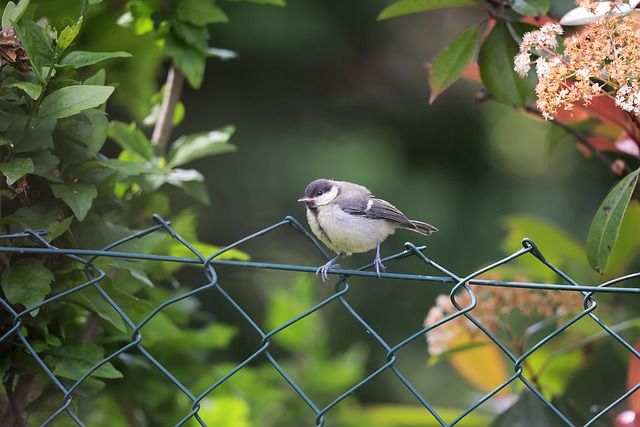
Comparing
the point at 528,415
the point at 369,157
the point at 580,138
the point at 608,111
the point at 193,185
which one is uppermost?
the point at 608,111

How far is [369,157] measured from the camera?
4.46 m

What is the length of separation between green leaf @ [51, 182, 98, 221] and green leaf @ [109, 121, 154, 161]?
343 mm

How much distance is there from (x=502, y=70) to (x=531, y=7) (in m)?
0.15

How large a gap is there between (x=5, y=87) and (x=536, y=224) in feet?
4.87

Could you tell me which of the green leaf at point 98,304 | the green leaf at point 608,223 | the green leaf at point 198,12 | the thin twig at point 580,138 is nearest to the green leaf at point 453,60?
the thin twig at point 580,138

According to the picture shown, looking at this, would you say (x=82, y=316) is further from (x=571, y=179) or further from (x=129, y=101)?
(x=571, y=179)

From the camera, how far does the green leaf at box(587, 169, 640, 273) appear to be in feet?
4.62

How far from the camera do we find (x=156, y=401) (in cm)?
219

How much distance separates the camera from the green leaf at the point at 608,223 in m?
1.41

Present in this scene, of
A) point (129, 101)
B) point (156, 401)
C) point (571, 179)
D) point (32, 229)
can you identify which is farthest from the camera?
point (571, 179)

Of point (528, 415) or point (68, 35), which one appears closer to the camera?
point (68, 35)

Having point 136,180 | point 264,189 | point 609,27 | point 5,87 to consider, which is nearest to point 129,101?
point 136,180

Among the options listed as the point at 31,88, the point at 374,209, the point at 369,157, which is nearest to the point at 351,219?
the point at 374,209

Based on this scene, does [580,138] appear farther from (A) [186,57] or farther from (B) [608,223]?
(A) [186,57]
